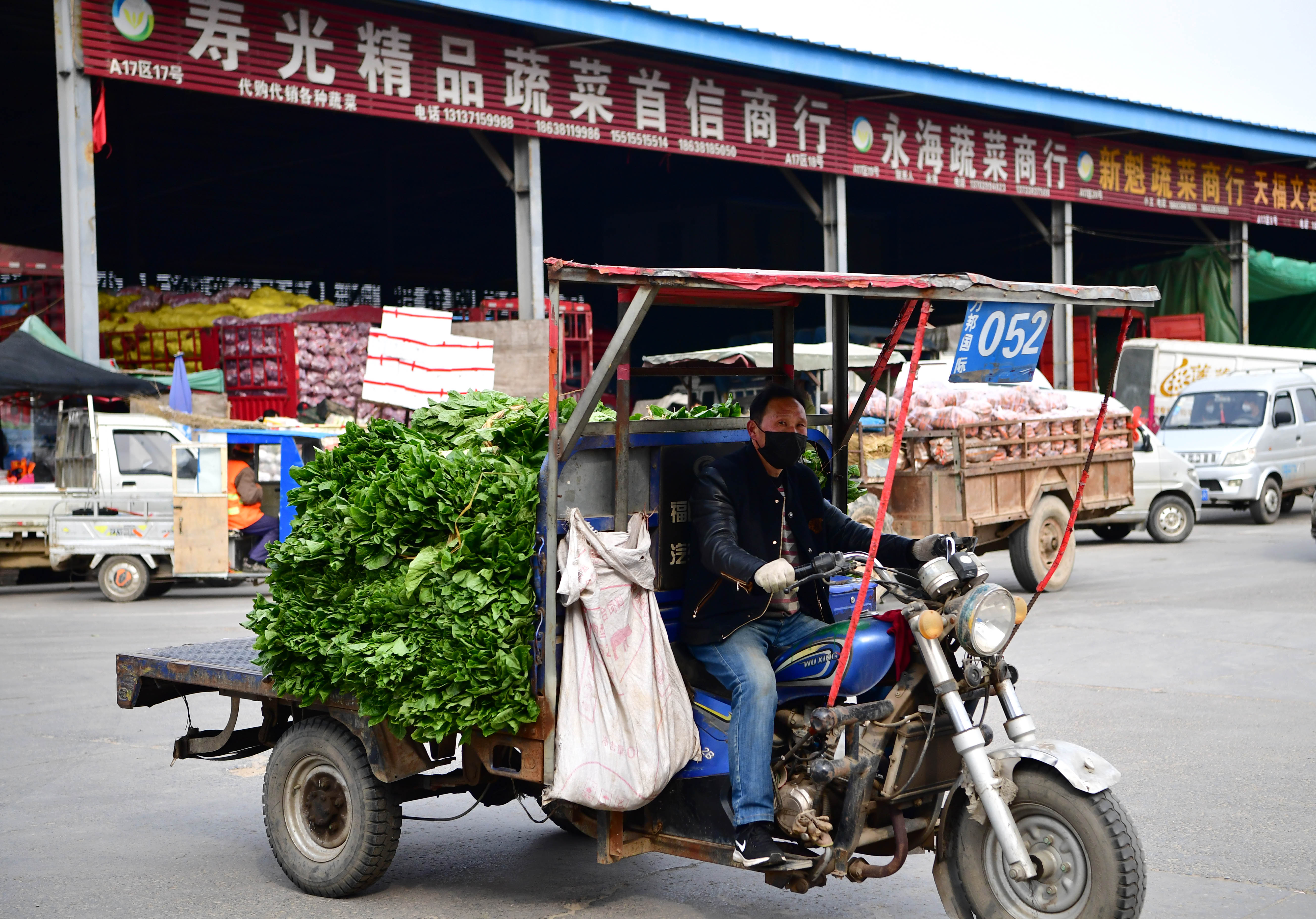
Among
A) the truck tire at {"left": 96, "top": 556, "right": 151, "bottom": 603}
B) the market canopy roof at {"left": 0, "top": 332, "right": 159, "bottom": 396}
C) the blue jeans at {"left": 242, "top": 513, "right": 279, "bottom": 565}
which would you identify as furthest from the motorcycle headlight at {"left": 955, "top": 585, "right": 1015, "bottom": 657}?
the market canopy roof at {"left": 0, "top": 332, "right": 159, "bottom": 396}

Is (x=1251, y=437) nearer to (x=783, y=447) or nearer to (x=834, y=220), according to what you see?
(x=834, y=220)

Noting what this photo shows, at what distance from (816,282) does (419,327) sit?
12.2 metres

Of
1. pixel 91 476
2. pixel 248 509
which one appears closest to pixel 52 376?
pixel 91 476

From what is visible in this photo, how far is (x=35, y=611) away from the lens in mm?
13688

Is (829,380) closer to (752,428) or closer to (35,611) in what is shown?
(35,611)

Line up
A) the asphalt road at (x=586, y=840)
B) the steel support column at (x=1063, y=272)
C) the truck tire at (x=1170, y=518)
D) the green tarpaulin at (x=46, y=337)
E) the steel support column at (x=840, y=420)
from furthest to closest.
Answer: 1. the steel support column at (x=1063, y=272)
2. the truck tire at (x=1170, y=518)
3. the green tarpaulin at (x=46, y=337)
4. the steel support column at (x=840, y=420)
5. the asphalt road at (x=586, y=840)

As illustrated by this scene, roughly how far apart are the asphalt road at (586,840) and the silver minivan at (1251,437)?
908cm

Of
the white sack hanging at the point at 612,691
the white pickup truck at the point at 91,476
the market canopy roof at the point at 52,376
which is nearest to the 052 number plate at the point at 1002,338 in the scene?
the white sack hanging at the point at 612,691

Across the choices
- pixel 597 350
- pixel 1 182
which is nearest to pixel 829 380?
pixel 597 350

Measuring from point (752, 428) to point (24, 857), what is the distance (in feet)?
12.1

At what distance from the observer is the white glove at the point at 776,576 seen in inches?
156

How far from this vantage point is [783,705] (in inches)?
172

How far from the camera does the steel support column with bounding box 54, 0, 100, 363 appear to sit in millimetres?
16016

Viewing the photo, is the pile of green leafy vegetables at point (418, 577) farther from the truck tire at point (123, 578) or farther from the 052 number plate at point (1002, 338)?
the truck tire at point (123, 578)
